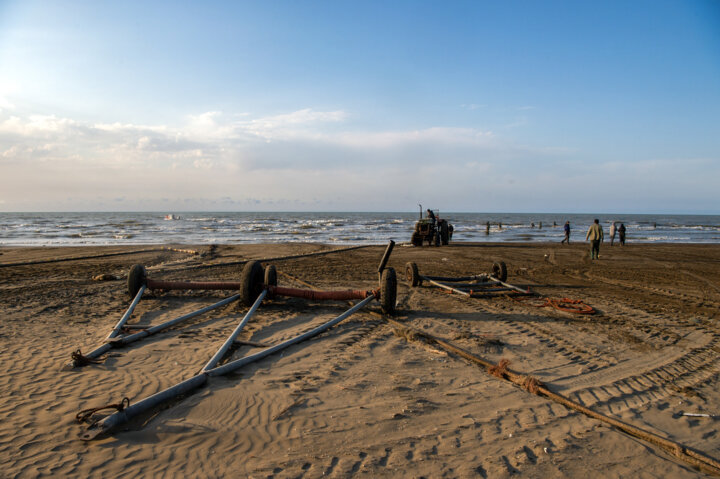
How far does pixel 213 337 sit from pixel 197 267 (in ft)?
27.5

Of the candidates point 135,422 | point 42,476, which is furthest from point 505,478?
point 42,476

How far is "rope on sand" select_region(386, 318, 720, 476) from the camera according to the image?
2900 millimetres

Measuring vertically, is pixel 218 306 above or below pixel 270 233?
below

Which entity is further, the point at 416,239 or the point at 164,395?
the point at 416,239

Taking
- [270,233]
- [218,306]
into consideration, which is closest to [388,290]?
[218,306]

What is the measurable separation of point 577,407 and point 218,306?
18.9 feet

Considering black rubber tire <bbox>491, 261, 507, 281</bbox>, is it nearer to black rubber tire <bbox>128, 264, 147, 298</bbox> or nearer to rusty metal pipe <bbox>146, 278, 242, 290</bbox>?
rusty metal pipe <bbox>146, 278, 242, 290</bbox>

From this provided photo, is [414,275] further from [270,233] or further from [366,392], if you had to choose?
[270,233]

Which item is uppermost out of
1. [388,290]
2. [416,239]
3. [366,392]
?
[416,239]

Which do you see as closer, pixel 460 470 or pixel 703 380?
pixel 460 470

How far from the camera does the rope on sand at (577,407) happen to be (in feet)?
9.52

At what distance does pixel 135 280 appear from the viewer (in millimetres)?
7656

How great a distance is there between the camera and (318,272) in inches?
510

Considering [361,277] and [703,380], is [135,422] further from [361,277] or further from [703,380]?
[361,277]
